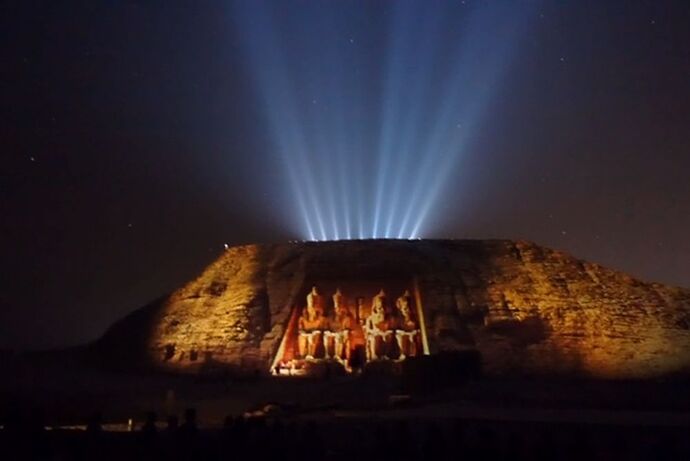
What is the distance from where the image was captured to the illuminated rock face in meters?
32.0

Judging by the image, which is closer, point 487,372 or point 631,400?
point 631,400

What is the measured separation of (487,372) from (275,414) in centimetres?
1093

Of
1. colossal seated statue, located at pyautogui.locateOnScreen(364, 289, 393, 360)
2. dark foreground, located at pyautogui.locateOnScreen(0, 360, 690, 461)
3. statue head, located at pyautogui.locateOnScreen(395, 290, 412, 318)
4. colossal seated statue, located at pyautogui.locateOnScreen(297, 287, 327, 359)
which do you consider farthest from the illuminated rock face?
dark foreground, located at pyautogui.locateOnScreen(0, 360, 690, 461)

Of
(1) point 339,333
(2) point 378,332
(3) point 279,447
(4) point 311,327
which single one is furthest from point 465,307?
(3) point 279,447

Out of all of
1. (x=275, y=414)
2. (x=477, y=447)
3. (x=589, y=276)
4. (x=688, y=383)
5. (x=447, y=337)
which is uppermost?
(x=589, y=276)

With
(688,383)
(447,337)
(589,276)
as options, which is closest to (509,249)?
(589,276)

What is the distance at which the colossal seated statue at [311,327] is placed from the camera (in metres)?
33.3

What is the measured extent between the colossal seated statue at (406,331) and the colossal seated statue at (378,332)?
1.27ft

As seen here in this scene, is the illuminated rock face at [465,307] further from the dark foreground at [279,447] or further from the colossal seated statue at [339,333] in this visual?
the dark foreground at [279,447]

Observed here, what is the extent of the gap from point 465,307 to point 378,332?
347cm

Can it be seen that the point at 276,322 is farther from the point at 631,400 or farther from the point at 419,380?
the point at 631,400

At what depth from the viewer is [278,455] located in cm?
1177

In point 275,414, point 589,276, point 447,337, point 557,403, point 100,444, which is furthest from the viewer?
point 589,276

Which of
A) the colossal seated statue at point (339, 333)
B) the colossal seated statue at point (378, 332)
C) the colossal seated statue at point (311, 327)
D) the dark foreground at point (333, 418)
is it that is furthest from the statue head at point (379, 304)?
the dark foreground at point (333, 418)
